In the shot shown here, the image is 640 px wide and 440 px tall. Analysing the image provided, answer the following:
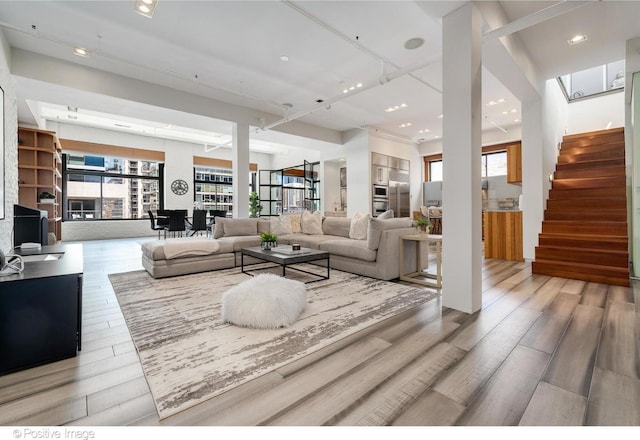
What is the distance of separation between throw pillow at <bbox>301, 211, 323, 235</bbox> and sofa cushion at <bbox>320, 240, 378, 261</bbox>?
3.35ft

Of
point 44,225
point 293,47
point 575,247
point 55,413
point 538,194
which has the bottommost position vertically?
point 55,413

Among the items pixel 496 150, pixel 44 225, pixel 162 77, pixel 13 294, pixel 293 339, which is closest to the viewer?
pixel 13 294

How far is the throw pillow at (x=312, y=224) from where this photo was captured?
559 cm

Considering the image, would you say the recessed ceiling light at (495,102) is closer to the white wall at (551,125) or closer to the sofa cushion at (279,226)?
the white wall at (551,125)

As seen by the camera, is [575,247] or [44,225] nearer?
[44,225]

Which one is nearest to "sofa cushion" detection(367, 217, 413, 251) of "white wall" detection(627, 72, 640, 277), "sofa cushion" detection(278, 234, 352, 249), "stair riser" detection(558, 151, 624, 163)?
"sofa cushion" detection(278, 234, 352, 249)

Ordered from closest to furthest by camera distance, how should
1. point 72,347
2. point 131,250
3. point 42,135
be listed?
point 72,347
point 42,135
point 131,250

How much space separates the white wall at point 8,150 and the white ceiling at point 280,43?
288 mm

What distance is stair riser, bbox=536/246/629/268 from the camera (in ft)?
12.3

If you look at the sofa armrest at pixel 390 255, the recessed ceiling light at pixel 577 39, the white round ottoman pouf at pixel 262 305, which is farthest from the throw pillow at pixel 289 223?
the recessed ceiling light at pixel 577 39

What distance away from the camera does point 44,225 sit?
384 centimetres
